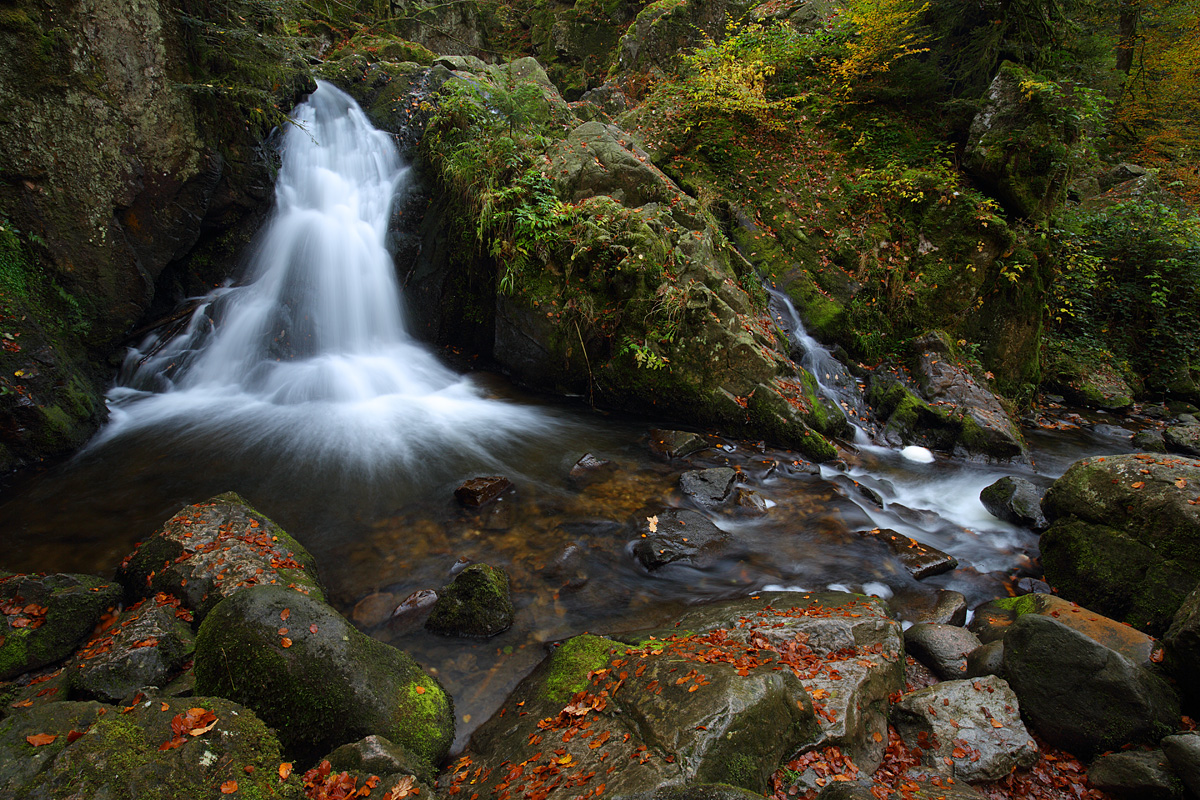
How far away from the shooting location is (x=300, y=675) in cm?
311

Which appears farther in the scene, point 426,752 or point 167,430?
point 167,430

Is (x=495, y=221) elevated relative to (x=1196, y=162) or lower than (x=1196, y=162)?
lower

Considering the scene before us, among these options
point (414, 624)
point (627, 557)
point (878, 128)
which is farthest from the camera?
point (878, 128)

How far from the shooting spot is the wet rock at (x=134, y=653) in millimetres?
3469

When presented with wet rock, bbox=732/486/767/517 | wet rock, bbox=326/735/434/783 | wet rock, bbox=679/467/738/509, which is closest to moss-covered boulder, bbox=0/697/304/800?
wet rock, bbox=326/735/434/783

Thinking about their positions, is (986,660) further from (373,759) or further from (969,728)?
(373,759)

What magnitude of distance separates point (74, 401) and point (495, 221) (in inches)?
258

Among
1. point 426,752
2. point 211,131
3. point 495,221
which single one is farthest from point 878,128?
point 426,752

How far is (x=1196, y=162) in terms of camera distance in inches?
583

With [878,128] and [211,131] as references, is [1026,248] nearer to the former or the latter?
[878,128]

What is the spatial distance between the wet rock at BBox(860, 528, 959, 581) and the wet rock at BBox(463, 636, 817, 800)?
3.02 metres

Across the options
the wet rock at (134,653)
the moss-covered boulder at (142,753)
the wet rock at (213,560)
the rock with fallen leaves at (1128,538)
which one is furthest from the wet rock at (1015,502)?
the wet rock at (134,653)

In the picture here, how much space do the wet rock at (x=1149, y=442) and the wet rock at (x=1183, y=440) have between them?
10 cm

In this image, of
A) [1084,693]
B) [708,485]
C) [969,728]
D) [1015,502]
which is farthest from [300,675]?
[1015,502]
